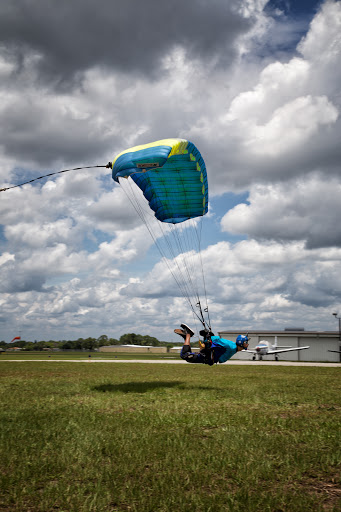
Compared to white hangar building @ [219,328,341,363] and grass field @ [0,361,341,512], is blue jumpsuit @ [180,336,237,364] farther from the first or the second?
white hangar building @ [219,328,341,363]

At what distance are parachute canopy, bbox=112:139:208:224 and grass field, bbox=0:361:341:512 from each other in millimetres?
6453

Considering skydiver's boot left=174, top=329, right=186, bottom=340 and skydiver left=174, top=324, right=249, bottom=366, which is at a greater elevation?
skydiver's boot left=174, top=329, right=186, bottom=340

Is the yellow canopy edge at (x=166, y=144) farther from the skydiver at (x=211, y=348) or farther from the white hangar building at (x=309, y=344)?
the white hangar building at (x=309, y=344)

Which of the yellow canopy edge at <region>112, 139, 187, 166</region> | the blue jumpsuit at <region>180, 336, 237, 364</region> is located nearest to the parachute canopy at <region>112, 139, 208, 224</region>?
the yellow canopy edge at <region>112, 139, 187, 166</region>

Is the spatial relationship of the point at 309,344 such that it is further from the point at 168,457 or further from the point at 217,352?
the point at 168,457

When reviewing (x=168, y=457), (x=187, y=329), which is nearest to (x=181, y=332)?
(x=187, y=329)

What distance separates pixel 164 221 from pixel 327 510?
11.0 metres

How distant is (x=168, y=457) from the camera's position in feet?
17.8

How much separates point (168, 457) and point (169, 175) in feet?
29.5

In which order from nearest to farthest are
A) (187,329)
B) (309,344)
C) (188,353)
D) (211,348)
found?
(211,348)
(188,353)
(187,329)
(309,344)

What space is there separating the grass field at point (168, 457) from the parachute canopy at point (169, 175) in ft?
21.2

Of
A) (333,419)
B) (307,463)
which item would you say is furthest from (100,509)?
(333,419)

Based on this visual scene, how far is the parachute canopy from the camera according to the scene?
10.9 m

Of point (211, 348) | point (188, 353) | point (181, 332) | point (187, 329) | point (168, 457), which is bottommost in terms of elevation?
point (168, 457)
